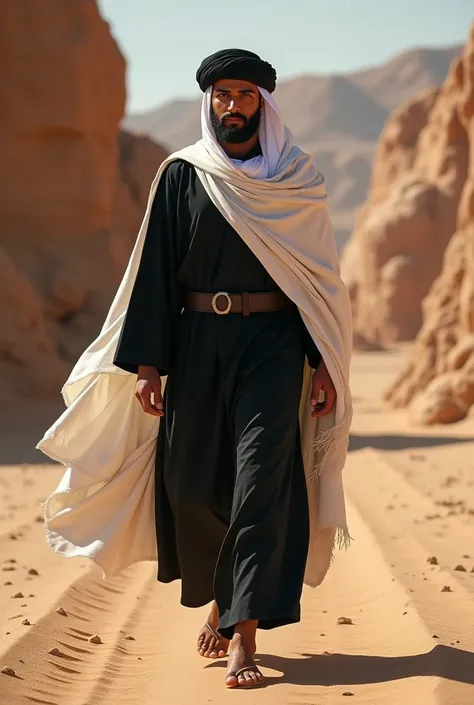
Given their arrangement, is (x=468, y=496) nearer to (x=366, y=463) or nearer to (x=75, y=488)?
(x=366, y=463)

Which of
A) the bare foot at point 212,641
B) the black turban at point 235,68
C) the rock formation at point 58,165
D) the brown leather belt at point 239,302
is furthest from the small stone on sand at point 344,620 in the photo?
the rock formation at point 58,165

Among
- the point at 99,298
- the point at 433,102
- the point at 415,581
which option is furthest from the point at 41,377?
the point at 433,102

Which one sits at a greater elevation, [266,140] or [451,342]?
[266,140]

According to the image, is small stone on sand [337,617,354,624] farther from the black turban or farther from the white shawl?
the black turban

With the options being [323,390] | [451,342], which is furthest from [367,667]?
[451,342]

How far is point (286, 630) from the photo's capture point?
15.8 ft

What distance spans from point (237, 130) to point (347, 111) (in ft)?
447

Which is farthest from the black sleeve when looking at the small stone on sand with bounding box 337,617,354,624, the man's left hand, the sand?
the small stone on sand with bounding box 337,617,354,624

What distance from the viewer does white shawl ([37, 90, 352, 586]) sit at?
4293 millimetres

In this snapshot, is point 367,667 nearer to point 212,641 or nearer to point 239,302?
point 212,641

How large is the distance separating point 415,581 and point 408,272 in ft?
95.5

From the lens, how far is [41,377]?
14531mm

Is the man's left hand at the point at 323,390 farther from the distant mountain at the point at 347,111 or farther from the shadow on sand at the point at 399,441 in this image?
the distant mountain at the point at 347,111

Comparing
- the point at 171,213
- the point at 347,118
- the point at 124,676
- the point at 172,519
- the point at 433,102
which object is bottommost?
the point at 124,676
